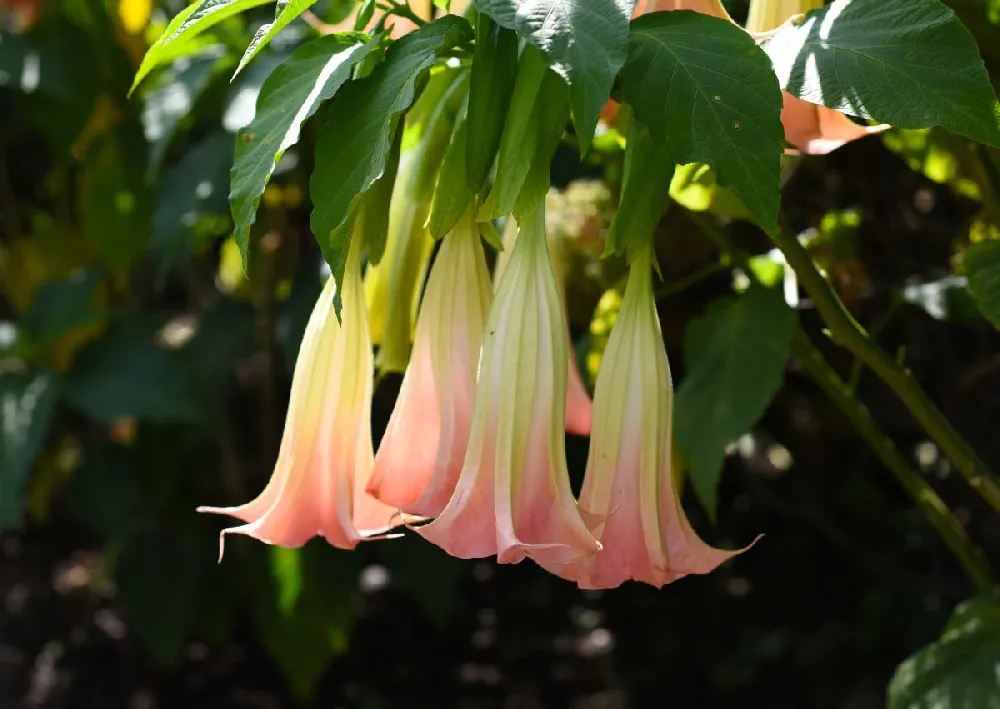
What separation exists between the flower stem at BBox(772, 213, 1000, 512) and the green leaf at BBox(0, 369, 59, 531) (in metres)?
0.97

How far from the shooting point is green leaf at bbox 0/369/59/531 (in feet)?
4.01

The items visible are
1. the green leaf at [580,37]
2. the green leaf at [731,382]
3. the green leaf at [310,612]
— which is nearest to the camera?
the green leaf at [580,37]

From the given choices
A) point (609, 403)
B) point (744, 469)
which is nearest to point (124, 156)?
point (744, 469)

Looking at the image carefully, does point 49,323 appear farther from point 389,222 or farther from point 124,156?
point 389,222

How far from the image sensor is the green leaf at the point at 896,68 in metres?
0.44

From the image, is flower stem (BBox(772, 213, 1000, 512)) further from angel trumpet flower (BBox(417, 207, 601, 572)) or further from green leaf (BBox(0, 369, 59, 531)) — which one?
green leaf (BBox(0, 369, 59, 531))

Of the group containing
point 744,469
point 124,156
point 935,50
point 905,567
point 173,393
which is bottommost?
point 905,567

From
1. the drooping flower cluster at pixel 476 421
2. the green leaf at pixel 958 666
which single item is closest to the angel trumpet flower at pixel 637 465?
the drooping flower cluster at pixel 476 421

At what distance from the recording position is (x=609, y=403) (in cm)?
51

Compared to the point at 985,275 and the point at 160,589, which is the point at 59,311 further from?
the point at 985,275

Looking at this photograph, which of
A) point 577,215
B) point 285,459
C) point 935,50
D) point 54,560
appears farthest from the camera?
point 54,560

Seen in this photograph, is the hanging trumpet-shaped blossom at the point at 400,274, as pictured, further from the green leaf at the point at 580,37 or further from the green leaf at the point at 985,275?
the green leaf at the point at 985,275

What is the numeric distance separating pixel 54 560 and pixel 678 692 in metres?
1.17

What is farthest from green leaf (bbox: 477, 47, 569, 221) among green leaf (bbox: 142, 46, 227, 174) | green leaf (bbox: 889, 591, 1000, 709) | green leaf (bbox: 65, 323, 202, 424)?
green leaf (bbox: 65, 323, 202, 424)
